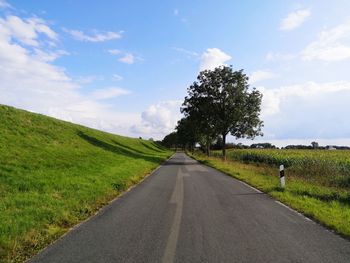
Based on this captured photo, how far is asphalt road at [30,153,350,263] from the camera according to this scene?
622 cm

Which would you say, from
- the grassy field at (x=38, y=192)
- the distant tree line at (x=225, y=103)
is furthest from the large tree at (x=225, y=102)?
the grassy field at (x=38, y=192)

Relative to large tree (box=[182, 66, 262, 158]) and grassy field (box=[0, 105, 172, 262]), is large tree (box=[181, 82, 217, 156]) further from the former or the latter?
grassy field (box=[0, 105, 172, 262])

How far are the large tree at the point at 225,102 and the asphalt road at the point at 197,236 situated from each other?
125 feet

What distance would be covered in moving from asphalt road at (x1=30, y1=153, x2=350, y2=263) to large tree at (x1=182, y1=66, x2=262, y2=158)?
3824cm

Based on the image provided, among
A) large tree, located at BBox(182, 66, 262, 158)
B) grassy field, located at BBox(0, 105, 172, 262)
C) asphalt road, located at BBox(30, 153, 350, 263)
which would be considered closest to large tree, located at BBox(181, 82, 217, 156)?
large tree, located at BBox(182, 66, 262, 158)

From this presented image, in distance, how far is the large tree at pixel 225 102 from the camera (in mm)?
49594

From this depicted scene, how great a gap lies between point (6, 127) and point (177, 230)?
19003 mm

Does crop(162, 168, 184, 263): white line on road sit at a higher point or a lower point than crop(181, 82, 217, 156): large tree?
lower

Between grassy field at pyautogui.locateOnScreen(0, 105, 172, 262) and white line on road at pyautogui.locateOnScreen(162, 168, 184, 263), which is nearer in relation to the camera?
white line on road at pyautogui.locateOnScreen(162, 168, 184, 263)

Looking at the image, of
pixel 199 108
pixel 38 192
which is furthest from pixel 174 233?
pixel 199 108

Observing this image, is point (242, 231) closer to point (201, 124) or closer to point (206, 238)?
point (206, 238)

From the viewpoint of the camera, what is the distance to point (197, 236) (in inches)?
297

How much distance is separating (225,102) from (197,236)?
141 feet

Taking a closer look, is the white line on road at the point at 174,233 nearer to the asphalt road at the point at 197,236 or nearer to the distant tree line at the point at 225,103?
the asphalt road at the point at 197,236
